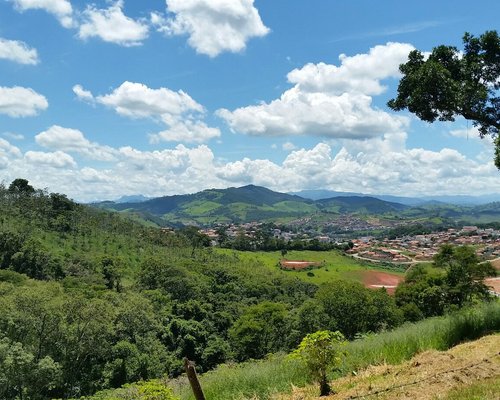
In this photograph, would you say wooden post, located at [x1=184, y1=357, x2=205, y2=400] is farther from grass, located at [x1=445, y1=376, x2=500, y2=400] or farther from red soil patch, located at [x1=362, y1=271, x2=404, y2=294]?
red soil patch, located at [x1=362, y1=271, x2=404, y2=294]

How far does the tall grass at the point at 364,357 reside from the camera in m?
7.39

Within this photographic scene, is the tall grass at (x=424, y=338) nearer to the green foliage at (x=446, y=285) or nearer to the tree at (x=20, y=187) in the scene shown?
the green foliage at (x=446, y=285)

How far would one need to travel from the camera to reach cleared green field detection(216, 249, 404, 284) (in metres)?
97.6

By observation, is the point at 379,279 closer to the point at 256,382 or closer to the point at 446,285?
the point at 446,285

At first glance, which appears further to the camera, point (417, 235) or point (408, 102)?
point (417, 235)

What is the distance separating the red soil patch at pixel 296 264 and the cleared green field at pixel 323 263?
184 cm

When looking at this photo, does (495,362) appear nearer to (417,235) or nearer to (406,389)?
(406,389)

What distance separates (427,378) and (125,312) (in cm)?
3536

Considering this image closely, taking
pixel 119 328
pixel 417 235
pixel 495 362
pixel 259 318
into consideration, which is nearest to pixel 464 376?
pixel 495 362

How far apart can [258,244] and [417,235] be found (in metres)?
98.7

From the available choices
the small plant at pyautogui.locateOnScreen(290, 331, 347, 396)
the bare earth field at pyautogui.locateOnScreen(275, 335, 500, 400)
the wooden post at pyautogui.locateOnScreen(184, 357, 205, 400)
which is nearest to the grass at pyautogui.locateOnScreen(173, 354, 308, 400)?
the bare earth field at pyautogui.locateOnScreen(275, 335, 500, 400)

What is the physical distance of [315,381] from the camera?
7309mm

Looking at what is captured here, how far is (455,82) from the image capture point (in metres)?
10.8

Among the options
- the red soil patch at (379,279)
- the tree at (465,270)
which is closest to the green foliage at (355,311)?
the tree at (465,270)
